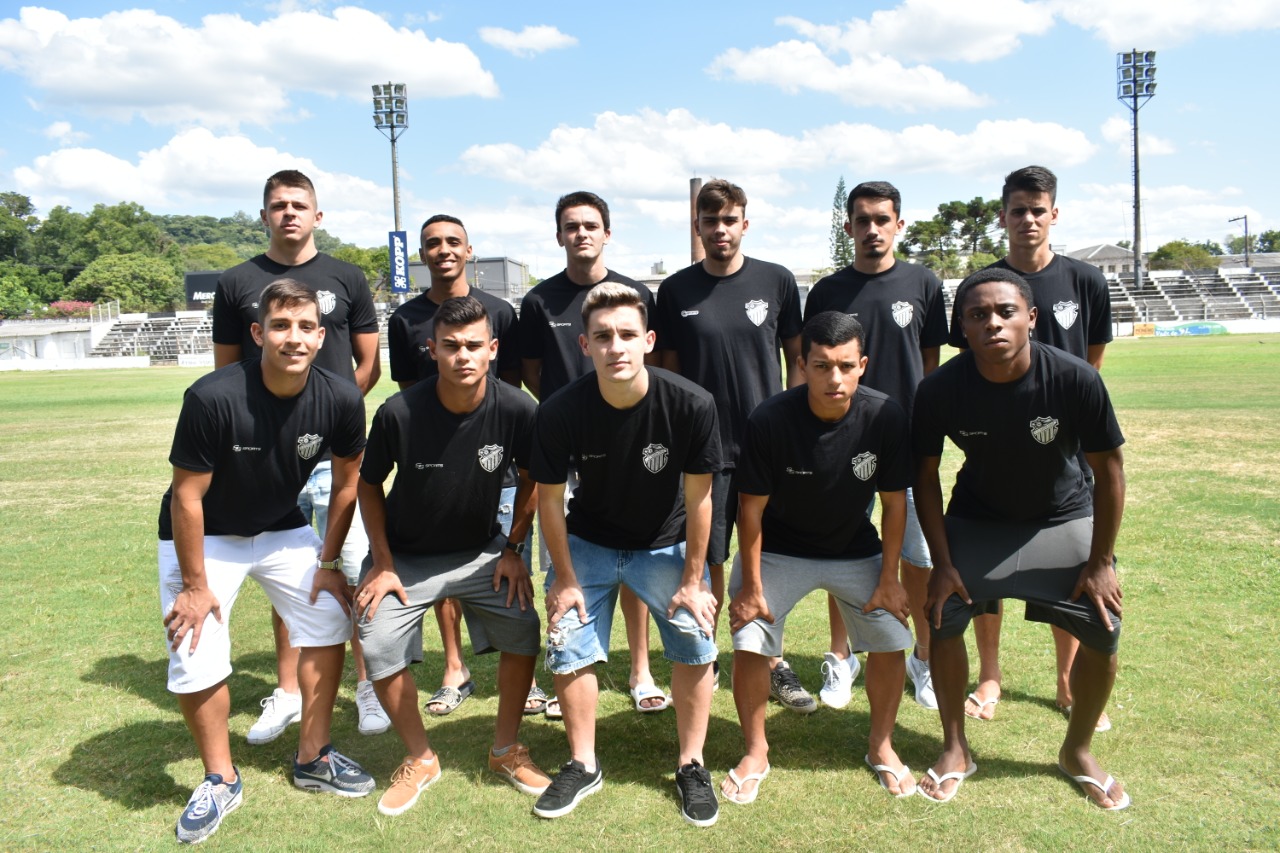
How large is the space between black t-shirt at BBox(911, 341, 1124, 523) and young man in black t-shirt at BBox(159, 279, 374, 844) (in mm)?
2900

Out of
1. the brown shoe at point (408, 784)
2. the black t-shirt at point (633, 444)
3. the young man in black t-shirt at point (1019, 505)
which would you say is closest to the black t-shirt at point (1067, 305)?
the young man in black t-shirt at point (1019, 505)

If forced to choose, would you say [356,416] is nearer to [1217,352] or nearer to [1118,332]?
[1217,352]

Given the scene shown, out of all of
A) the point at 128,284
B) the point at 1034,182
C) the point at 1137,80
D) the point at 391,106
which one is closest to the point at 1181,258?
the point at 1137,80

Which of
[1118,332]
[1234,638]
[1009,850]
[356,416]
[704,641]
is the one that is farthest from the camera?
[1118,332]

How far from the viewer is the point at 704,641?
4.06 m

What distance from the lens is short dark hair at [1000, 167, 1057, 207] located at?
16.0 ft

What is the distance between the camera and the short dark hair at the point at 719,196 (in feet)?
16.4

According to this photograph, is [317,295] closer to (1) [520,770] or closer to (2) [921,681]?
(1) [520,770]

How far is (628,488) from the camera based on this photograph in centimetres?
421

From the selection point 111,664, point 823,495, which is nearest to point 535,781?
point 823,495

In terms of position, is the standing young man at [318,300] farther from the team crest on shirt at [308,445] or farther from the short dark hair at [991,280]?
the short dark hair at [991,280]

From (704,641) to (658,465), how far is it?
854 mm

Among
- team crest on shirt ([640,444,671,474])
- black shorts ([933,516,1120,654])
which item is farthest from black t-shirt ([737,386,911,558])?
black shorts ([933,516,1120,654])

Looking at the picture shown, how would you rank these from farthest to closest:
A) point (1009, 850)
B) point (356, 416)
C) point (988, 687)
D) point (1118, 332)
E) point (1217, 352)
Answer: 1. point (1118, 332)
2. point (1217, 352)
3. point (988, 687)
4. point (356, 416)
5. point (1009, 850)
